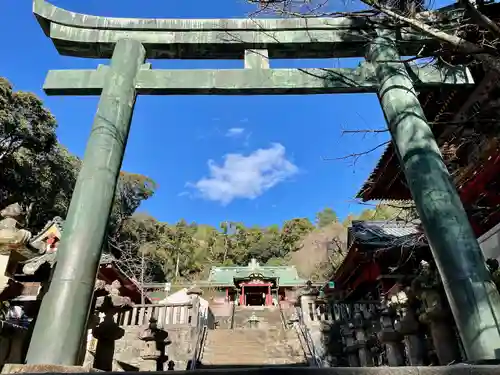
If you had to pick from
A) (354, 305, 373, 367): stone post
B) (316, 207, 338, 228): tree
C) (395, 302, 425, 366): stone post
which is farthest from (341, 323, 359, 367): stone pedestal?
(316, 207, 338, 228): tree

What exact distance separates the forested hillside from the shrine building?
4531 mm

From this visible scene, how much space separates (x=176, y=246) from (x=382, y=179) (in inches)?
1629

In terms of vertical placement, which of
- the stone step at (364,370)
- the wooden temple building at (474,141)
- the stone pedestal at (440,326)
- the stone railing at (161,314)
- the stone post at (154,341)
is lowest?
the stone step at (364,370)

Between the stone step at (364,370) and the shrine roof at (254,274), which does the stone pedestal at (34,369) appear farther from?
the shrine roof at (254,274)

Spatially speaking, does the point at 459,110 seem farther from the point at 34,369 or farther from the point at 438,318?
the point at 34,369

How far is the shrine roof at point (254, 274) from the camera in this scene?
107ft

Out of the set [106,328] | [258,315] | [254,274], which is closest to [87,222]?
[106,328]

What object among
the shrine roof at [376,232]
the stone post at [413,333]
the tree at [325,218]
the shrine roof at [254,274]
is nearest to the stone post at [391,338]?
the stone post at [413,333]

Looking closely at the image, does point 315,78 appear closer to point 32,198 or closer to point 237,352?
point 237,352

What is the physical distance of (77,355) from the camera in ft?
9.38

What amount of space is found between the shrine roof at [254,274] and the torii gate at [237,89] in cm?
2881

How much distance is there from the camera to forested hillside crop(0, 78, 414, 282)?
21.2 m

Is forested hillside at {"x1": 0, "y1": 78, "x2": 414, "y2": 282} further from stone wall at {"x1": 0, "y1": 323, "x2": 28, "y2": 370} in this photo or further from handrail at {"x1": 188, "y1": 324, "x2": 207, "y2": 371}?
handrail at {"x1": 188, "y1": 324, "x2": 207, "y2": 371}

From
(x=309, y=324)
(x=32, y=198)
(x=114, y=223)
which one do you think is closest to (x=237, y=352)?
(x=309, y=324)
